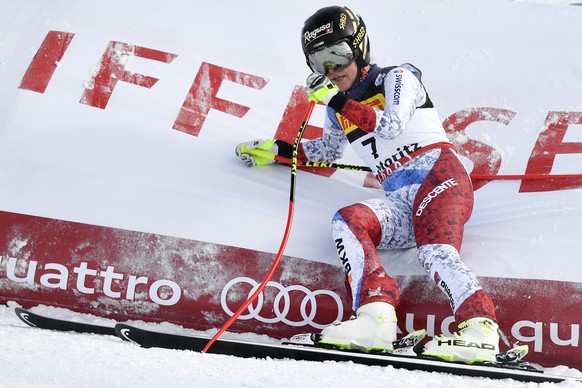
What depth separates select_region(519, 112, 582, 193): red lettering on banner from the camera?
3.44 metres

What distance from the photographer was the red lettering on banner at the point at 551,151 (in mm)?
3439

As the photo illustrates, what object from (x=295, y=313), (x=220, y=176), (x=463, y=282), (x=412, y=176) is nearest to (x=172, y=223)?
(x=220, y=176)

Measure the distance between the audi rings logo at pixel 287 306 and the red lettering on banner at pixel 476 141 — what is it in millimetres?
826

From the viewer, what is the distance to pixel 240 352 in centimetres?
279

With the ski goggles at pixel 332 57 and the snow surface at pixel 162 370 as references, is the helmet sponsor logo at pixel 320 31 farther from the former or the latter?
the snow surface at pixel 162 370

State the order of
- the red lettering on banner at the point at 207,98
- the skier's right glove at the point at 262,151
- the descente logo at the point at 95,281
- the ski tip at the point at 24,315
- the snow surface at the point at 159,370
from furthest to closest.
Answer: the red lettering on banner at the point at 207,98 → the skier's right glove at the point at 262,151 → the descente logo at the point at 95,281 → the ski tip at the point at 24,315 → the snow surface at the point at 159,370

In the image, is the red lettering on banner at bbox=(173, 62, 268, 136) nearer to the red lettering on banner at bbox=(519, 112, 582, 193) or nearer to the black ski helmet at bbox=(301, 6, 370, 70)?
the black ski helmet at bbox=(301, 6, 370, 70)

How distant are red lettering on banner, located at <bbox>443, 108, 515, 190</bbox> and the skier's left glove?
0.79 m

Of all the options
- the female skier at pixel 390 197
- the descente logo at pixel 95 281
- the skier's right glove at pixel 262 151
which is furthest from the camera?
the skier's right glove at pixel 262 151

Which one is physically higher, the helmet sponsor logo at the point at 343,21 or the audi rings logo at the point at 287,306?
the helmet sponsor logo at the point at 343,21

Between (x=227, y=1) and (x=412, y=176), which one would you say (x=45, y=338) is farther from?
(x=227, y=1)

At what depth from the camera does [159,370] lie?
2.50 m

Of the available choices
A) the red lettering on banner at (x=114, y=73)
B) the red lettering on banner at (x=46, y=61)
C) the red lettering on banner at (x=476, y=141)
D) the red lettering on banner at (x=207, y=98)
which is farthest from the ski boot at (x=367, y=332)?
the red lettering on banner at (x=46, y=61)

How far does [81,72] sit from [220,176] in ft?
2.69
